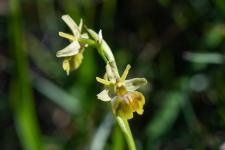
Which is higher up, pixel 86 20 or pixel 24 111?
pixel 86 20

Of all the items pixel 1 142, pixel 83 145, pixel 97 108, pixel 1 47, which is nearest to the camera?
pixel 83 145


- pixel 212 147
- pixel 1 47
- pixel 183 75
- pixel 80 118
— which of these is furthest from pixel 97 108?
pixel 1 47

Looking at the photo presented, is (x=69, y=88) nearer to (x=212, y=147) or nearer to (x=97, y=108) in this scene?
(x=97, y=108)

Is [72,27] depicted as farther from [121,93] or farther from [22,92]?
[22,92]

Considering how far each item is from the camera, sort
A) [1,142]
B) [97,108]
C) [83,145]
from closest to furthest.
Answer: [83,145] → [97,108] → [1,142]

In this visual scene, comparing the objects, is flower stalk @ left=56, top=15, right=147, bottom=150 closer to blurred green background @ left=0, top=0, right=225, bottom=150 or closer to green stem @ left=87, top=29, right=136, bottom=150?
green stem @ left=87, top=29, right=136, bottom=150

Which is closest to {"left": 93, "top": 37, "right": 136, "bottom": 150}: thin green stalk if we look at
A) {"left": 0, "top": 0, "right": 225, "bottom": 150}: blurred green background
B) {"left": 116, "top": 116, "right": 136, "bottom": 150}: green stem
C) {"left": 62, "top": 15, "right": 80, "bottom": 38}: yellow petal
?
{"left": 116, "top": 116, "right": 136, "bottom": 150}: green stem
